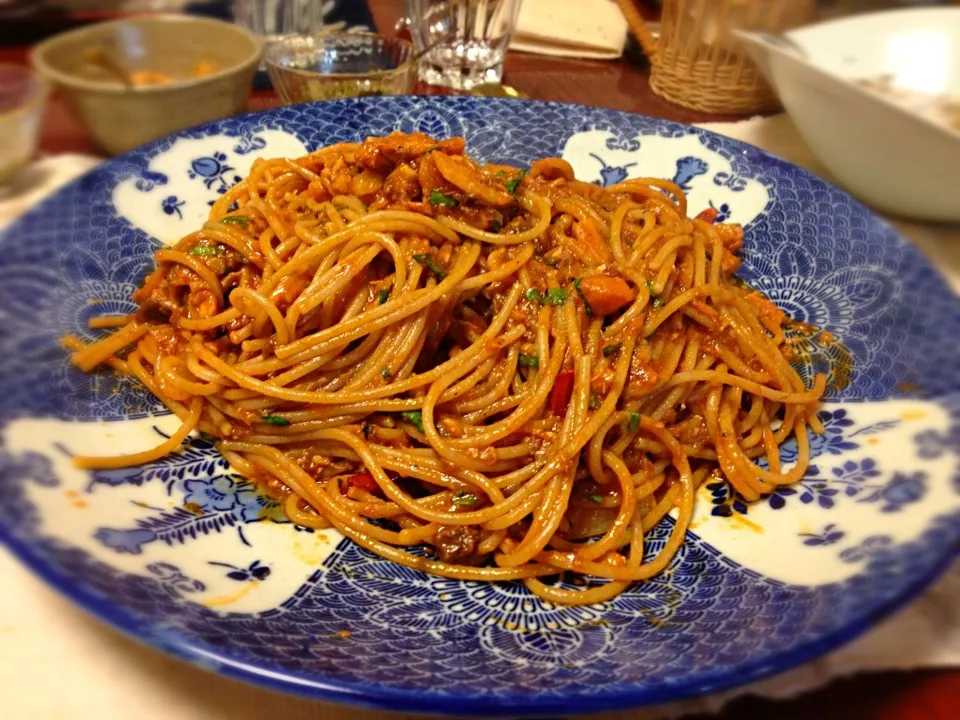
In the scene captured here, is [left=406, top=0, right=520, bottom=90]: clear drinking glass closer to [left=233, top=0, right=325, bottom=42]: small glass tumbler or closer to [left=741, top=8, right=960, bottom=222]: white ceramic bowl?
[left=233, top=0, right=325, bottom=42]: small glass tumbler

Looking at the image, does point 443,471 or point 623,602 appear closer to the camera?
point 623,602

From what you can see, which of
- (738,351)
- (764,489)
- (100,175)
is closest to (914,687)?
(764,489)

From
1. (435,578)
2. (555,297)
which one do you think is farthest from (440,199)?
(435,578)

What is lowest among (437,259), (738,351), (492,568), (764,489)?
(492,568)

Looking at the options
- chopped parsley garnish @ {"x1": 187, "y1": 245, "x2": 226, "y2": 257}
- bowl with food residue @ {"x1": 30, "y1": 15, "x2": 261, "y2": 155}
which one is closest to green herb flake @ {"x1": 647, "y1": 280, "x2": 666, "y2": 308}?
chopped parsley garnish @ {"x1": 187, "y1": 245, "x2": 226, "y2": 257}

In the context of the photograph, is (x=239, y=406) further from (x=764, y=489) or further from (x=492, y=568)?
(x=764, y=489)

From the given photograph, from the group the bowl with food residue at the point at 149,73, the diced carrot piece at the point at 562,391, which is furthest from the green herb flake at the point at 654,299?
the bowl with food residue at the point at 149,73

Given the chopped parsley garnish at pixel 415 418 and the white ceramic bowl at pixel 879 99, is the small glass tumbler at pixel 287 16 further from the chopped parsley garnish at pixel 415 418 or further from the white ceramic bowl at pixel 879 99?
the chopped parsley garnish at pixel 415 418
